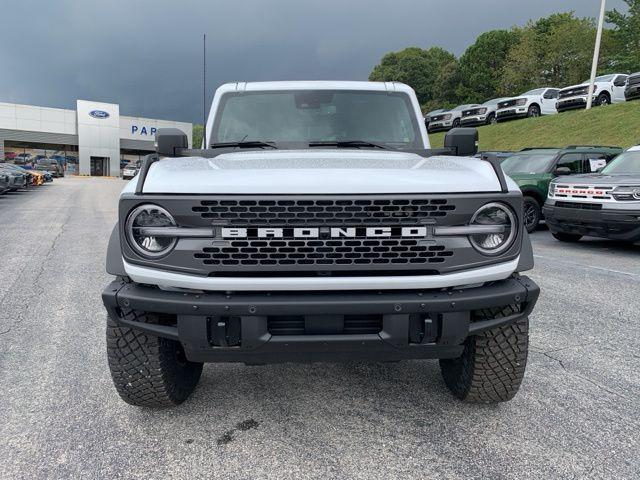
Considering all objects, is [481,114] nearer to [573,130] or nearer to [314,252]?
[573,130]

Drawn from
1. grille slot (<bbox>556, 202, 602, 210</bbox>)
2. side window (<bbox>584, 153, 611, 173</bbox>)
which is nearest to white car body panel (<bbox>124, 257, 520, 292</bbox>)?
grille slot (<bbox>556, 202, 602, 210</bbox>)

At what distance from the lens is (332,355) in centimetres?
231

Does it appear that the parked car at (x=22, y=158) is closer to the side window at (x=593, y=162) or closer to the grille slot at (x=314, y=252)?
the side window at (x=593, y=162)

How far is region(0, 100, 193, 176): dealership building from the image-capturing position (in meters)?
54.7

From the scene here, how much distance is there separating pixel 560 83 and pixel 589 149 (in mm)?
36647

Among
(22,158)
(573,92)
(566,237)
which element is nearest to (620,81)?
(573,92)

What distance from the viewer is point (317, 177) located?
2.27 m

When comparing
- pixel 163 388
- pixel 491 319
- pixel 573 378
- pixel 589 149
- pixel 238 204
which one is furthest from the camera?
pixel 589 149

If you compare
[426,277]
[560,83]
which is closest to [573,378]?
[426,277]

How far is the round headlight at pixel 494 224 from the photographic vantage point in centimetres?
233

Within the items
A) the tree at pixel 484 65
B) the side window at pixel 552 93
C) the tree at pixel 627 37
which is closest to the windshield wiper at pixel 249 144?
the side window at pixel 552 93

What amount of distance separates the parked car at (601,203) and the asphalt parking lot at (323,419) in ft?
13.9

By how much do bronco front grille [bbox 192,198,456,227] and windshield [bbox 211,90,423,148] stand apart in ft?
5.04

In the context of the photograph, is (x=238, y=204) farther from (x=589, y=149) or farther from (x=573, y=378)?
(x=589, y=149)
